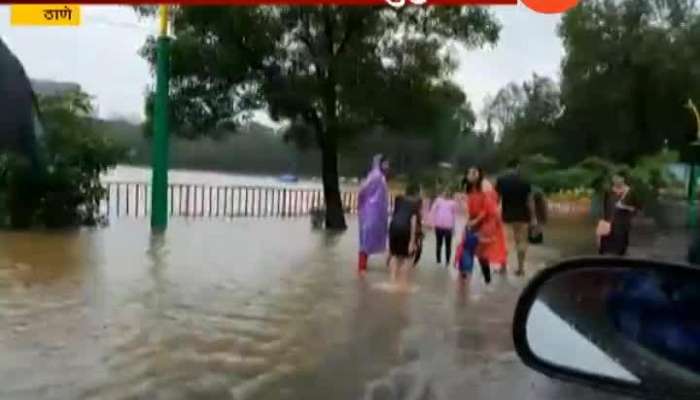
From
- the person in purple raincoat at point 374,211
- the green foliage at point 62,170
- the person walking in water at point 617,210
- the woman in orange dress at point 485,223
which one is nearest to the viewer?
the person walking in water at point 617,210

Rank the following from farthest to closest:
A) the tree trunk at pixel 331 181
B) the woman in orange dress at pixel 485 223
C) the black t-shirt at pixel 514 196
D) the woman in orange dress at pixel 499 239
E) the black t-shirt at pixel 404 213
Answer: the tree trunk at pixel 331 181 < the black t-shirt at pixel 404 213 < the woman in orange dress at pixel 499 239 < the woman in orange dress at pixel 485 223 < the black t-shirt at pixel 514 196

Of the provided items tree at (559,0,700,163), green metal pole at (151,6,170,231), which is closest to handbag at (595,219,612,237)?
tree at (559,0,700,163)

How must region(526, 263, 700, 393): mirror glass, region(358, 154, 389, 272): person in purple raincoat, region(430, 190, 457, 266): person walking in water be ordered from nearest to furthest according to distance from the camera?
region(526, 263, 700, 393): mirror glass
region(358, 154, 389, 272): person in purple raincoat
region(430, 190, 457, 266): person walking in water

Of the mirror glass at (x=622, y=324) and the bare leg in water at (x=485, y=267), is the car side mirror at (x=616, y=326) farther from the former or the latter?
the bare leg in water at (x=485, y=267)

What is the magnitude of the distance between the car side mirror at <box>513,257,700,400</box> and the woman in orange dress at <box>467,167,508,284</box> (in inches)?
282

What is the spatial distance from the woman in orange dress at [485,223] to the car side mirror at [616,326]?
7173 millimetres

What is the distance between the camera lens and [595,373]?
1.58 metres

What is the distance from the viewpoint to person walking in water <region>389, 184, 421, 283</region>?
9.82 m

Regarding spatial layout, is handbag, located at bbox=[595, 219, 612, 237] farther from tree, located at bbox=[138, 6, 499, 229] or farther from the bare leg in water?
tree, located at bbox=[138, 6, 499, 229]

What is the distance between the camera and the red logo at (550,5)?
525cm

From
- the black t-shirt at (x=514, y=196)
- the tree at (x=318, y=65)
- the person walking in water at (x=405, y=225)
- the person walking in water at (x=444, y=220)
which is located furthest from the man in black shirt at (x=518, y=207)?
the tree at (x=318, y=65)

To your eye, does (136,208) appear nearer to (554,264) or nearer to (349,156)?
(349,156)

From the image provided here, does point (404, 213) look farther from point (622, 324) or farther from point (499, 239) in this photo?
point (622, 324)

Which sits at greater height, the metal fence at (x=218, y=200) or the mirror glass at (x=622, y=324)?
the mirror glass at (x=622, y=324)
